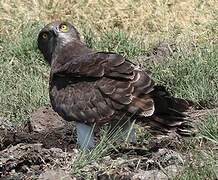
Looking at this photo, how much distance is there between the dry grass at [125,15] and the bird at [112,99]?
4478 mm

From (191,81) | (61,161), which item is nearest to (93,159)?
(61,161)

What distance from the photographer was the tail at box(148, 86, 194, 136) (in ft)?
21.4

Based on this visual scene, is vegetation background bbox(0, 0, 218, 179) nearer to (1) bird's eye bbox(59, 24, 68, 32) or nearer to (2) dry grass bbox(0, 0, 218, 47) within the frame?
(2) dry grass bbox(0, 0, 218, 47)

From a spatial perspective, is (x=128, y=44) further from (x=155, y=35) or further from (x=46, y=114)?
(x=46, y=114)

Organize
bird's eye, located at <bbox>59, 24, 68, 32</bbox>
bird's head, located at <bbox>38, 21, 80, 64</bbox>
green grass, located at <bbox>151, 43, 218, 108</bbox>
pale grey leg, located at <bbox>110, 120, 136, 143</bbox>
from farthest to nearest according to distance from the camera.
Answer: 1. green grass, located at <bbox>151, 43, 218, 108</bbox>
2. bird's eye, located at <bbox>59, 24, 68, 32</bbox>
3. bird's head, located at <bbox>38, 21, 80, 64</bbox>
4. pale grey leg, located at <bbox>110, 120, 136, 143</bbox>

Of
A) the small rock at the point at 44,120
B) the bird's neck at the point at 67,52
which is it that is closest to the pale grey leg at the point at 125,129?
the bird's neck at the point at 67,52

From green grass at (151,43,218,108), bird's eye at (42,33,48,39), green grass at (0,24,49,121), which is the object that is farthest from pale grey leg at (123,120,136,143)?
green grass at (0,24,49,121)

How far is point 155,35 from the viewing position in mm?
11367

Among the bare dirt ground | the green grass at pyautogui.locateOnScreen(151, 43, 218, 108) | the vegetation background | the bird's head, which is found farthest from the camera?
the vegetation background

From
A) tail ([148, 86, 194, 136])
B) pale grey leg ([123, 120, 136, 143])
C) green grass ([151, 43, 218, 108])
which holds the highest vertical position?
tail ([148, 86, 194, 136])

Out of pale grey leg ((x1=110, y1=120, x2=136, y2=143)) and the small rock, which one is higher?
pale grey leg ((x1=110, y1=120, x2=136, y2=143))

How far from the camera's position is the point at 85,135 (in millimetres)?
6703

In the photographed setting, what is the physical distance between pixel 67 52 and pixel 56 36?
1.22 feet

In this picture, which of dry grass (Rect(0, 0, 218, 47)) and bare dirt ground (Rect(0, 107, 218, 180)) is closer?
bare dirt ground (Rect(0, 107, 218, 180))
